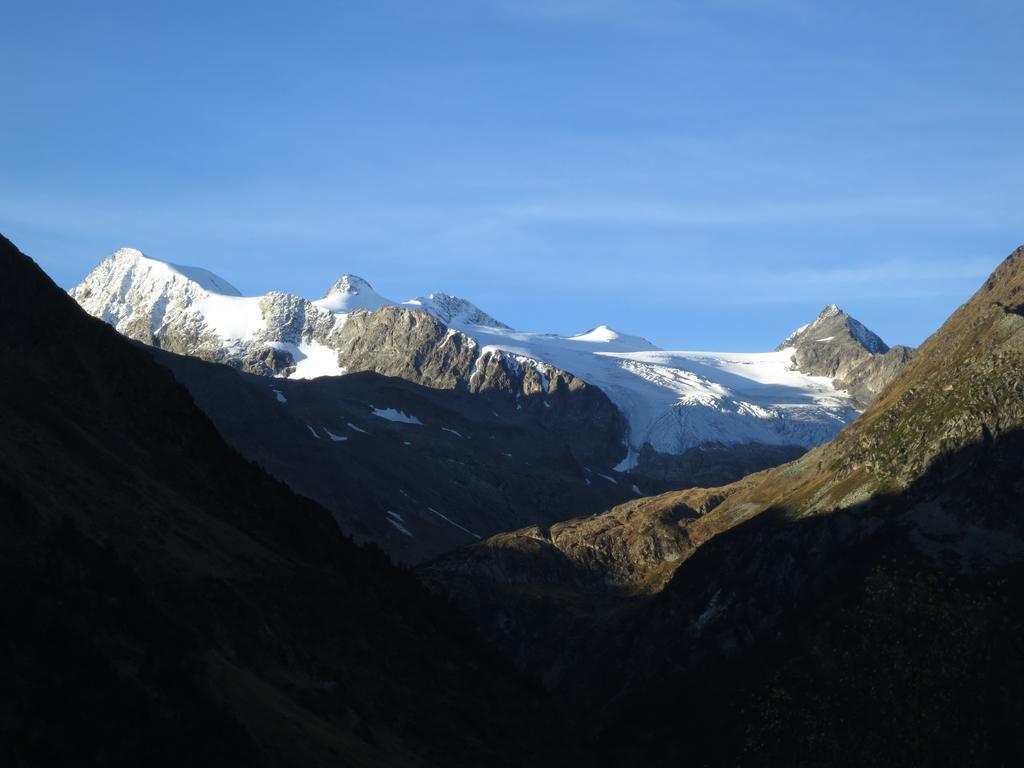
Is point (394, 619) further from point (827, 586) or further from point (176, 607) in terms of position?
point (827, 586)

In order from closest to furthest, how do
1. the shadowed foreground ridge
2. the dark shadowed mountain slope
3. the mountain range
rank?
1. the dark shadowed mountain slope
2. the mountain range
3. the shadowed foreground ridge

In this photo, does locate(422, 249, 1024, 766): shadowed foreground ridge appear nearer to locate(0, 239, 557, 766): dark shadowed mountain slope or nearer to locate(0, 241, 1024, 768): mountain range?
locate(0, 241, 1024, 768): mountain range

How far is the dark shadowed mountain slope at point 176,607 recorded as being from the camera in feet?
154

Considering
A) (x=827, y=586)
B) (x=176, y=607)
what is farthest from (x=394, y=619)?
(x=827, y=586)

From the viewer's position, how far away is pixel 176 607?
244 ft

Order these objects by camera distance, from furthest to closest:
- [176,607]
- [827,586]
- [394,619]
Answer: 1. [827,586]
2. [394,619]
3. [176,607]

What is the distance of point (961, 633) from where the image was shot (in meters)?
57.1

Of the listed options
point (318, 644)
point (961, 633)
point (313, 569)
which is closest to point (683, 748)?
point (313, 569)

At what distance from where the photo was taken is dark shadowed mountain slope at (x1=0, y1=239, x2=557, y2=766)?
4700 centimetres

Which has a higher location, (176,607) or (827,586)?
(176,607)

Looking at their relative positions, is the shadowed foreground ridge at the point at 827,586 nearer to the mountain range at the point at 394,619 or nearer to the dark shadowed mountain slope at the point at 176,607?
the mountain range at the point at 394,619

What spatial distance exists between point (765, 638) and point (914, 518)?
25.3 meters

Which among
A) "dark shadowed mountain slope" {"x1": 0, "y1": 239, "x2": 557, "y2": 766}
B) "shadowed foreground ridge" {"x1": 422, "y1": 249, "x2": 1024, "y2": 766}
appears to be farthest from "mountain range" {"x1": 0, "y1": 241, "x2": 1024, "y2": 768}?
"shadowed foreground ridge" {"x1": 422, "y1": 249, "x2": 1024, "y2": 766}

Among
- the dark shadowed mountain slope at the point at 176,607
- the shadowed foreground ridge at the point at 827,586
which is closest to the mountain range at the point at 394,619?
the dark shadowed mountain slope at the point at 176,607
